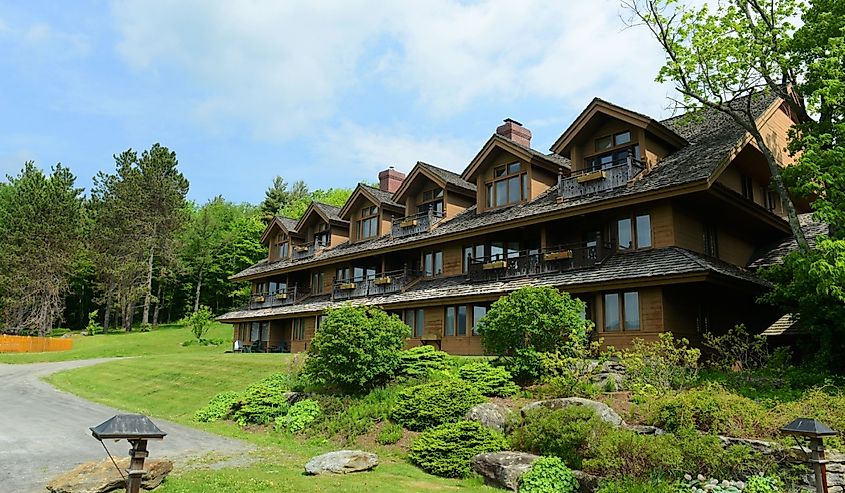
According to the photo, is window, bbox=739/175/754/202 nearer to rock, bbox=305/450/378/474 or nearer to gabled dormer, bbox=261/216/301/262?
rock, bbox=305/450/378/474

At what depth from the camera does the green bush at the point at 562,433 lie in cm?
1283

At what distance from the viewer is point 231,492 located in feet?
36.3

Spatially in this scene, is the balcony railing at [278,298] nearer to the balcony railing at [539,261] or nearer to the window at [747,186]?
the balcony railing at [539,261]

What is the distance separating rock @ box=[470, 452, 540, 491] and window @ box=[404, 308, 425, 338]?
16.3 meters

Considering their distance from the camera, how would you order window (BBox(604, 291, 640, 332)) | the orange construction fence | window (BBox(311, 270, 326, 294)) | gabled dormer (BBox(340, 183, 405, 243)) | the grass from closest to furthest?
window (BBox(604, 291, 640, 332)), gabled dormer (BBox(340, 183, 405, 243)), window (BBox(311, 270, 326, 294)), the grass, the orange construction fence

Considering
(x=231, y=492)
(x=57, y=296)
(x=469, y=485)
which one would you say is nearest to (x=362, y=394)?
(x=469, y=485)

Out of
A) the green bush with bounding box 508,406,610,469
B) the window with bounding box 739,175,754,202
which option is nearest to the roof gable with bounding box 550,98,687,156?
the window with bounding box 739,175,754,202

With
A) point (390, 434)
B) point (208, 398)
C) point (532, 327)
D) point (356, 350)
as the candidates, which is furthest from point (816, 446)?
point (208, 398)

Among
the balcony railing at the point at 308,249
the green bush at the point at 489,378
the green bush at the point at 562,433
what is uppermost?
the balcony railing at the point at 308,249

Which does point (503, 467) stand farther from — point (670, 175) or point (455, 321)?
point (455, 321)

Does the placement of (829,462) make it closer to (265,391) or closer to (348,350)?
(348,350)

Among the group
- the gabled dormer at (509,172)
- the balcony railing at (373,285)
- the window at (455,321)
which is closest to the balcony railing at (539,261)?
the window at (455,321)

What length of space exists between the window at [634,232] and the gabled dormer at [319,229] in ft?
A: 66.9

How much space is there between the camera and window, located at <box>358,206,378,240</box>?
37.4 metres
